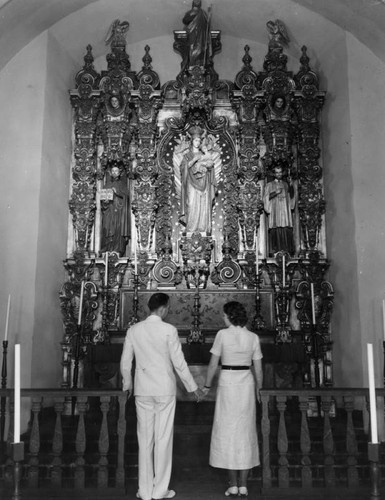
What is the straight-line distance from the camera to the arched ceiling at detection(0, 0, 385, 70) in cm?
768

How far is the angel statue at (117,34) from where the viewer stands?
30.9 feet

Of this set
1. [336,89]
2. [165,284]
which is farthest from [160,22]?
[165,284]

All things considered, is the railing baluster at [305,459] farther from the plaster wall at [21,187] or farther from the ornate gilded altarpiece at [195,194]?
the plaster wall at [21,187]

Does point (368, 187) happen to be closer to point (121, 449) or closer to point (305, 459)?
point (305, 459)

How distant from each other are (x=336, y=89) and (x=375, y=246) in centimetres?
269

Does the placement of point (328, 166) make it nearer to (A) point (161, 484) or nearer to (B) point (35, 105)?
(B) point (35, 105)

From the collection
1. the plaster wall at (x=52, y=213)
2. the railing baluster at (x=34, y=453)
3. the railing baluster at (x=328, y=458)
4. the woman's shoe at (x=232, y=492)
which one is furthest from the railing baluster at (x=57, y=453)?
the plaster wall at (x=52, y=213)

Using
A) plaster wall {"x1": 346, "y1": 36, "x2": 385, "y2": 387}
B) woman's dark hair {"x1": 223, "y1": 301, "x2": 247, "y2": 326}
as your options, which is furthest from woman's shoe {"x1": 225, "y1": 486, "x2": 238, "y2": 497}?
plaster wall {"x1": 346, "y1": 36, "x2": 385, "y2": 387}

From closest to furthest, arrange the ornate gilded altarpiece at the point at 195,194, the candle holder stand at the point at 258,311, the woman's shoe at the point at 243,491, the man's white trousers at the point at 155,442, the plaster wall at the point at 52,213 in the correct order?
the man's white trousers at the point at 155,442, the woman's shoe at the point at 243,491, the plaster wall at the point at 52,213, the candle holder stand at the point at 258,311, the ornate gilded altarpiece at the point at 195,194

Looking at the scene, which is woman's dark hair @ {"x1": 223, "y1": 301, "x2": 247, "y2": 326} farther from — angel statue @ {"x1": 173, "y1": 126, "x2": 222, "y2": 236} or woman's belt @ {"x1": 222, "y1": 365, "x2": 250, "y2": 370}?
angel statue @ {"x1": 173, "y1": 126, "x2": 222, "y2": 236}

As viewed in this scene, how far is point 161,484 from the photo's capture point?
4930 mm

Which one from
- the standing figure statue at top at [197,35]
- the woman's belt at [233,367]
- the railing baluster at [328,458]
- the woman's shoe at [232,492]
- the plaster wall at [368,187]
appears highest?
the standing figure statue at top at [197,35]

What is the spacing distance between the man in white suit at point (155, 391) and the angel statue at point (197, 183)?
4.16m

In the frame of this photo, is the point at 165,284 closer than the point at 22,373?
No
